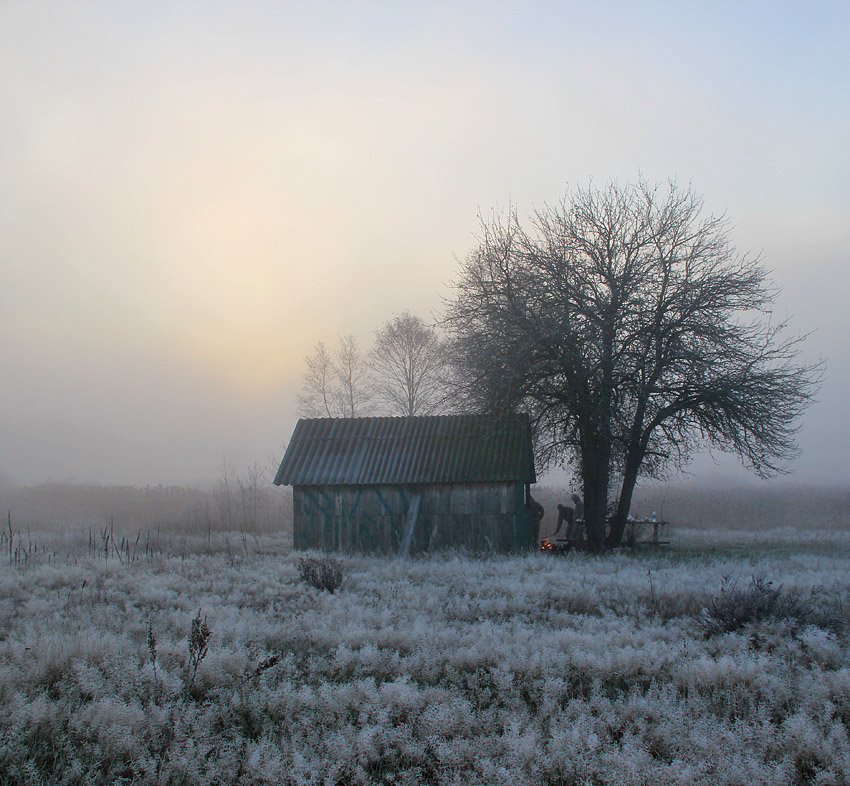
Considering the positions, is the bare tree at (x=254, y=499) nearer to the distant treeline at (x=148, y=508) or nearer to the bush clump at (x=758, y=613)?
the distant treeline at (x=148, y=508)

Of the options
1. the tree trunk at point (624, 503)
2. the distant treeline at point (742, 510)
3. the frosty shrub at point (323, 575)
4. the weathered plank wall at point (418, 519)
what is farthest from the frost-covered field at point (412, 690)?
the distant treeline at point (742, 510)

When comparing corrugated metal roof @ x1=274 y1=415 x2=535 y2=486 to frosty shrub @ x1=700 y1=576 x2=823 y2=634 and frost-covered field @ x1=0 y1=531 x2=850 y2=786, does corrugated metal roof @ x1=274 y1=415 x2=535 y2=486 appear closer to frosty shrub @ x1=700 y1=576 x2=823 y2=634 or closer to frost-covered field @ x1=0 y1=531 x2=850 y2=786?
frost-covered field @ x1=0 y1=531 x2=850 y2=786

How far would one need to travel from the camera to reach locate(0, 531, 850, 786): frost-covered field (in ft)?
17.7

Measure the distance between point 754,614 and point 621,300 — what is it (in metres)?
12.7

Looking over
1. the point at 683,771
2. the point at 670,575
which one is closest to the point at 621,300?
the point at 670,575

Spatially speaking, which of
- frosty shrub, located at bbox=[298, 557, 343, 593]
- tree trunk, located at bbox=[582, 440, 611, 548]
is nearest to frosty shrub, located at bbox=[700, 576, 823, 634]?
frosty shrub, located at bbox=[298, 557, 343, 593]

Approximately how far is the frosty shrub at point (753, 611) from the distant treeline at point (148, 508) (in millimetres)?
17230

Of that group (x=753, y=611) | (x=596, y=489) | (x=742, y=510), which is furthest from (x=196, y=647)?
(x=742, y=510)

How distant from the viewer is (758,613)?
9.42 meters

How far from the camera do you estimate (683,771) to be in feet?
17.2

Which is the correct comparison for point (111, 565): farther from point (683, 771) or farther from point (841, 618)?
point (841, 618)

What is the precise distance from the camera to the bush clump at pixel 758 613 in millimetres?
9242

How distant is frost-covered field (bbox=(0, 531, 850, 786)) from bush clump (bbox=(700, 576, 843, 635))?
0.28 m

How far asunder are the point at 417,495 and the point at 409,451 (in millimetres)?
1579
